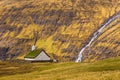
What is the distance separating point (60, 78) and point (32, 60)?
99.4m

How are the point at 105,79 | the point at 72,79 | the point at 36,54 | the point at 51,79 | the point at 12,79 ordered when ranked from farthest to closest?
the point at 36,54, the point at 12,79, the point at 51,79, the point at 72,79, the point at 105,79

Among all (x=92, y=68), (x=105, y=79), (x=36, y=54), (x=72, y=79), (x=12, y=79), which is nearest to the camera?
(x=105, y=79)

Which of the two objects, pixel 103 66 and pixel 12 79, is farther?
pixel 103 66

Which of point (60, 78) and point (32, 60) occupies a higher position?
point (60, 78)

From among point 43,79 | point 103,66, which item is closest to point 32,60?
point 103,66

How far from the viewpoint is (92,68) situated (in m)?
63.8

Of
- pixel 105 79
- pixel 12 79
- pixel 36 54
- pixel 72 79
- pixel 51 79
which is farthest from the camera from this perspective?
pixel 36 54

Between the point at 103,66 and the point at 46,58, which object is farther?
the point at 46,58

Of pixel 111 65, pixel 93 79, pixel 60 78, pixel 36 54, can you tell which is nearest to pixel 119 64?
pixel 111 65

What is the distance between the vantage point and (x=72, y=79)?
1853 inches

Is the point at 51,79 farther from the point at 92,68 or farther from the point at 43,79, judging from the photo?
the point at 92,68

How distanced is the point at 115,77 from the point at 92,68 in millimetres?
21404

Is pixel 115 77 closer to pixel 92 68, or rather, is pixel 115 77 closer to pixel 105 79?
pixel 105 79

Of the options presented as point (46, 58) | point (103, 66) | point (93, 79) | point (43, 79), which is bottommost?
point (46, 58)
